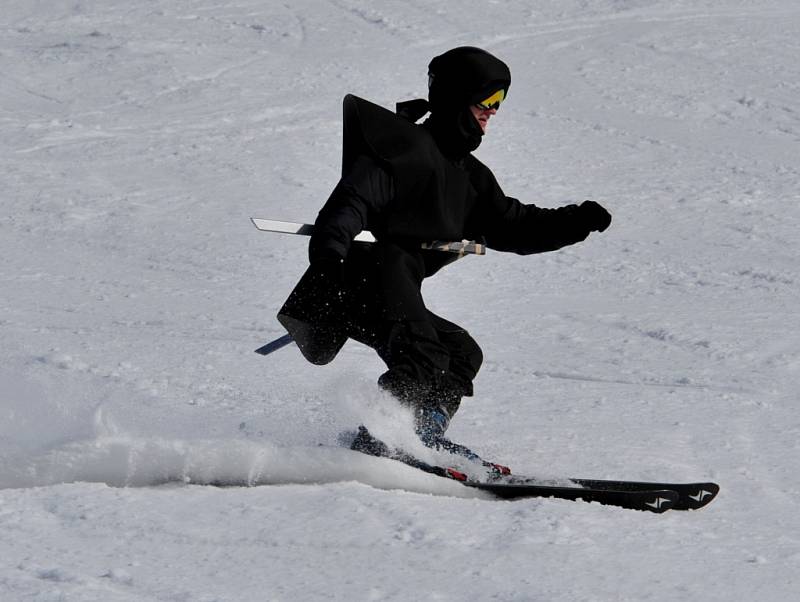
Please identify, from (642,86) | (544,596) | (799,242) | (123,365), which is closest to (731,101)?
(642,86)

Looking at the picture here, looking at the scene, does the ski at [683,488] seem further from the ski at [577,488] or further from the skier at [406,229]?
the skier at [406,229]

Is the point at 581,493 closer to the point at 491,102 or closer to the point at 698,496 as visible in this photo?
the point at 698,496

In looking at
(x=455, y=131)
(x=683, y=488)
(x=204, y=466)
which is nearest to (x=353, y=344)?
(x=455, y=131)

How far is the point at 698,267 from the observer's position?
7.14 m

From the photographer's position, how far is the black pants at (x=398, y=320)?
3.86 m

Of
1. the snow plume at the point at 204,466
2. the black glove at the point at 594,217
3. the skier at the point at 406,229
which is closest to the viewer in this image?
the snow plume at the point at 204,466

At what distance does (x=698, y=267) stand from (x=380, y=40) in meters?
5.39

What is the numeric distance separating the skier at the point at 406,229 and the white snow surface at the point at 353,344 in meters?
0.20

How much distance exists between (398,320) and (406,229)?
0.98 ft

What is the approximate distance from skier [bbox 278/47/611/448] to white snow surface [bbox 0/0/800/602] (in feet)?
0.66

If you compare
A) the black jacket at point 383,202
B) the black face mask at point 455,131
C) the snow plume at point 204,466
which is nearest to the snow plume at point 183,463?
the snow plume at point 204,466

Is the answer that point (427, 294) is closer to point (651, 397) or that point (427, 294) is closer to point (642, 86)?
point (651, 397)

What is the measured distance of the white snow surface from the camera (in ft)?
10.4

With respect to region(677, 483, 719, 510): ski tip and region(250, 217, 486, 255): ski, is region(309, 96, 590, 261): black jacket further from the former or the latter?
region(677, 483, 719, 510): ski tip
